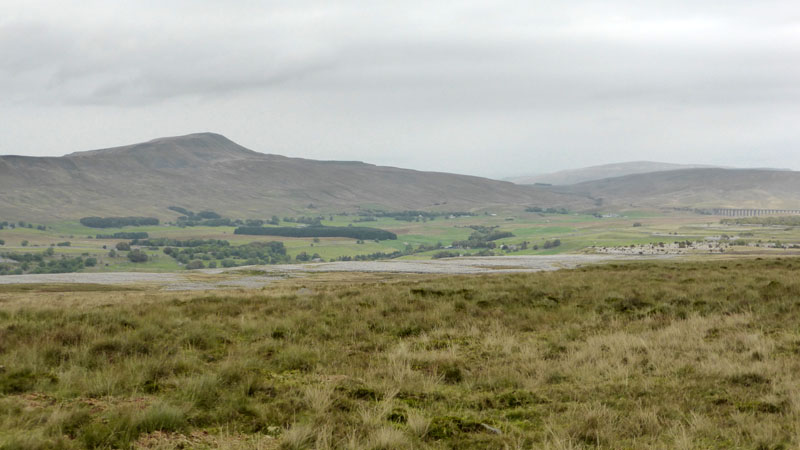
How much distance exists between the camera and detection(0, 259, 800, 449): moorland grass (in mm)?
7641

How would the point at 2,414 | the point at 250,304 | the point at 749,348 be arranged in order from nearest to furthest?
the point at 2,414
the point at 749,348
the point at 250,304

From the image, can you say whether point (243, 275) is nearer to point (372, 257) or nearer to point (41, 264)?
point (372, 257)

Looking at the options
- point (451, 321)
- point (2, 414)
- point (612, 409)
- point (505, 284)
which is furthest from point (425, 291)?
point (2, 414)

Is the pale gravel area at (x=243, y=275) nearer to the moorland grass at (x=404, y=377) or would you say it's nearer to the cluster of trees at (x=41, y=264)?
the moorland grass at (x=404, y=377)

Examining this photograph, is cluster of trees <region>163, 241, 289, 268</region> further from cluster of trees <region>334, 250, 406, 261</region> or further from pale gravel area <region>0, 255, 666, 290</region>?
pale gravel area <region>0, 255, 666, 290</region>

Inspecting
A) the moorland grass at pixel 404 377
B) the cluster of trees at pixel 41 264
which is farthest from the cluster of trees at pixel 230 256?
the moorland grass at pixel 404 377

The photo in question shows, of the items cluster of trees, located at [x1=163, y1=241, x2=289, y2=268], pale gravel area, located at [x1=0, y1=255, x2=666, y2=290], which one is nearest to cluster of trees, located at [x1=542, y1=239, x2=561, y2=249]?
cluster of trees, located at [x1=163, y1=241, x2=289, y2=268]

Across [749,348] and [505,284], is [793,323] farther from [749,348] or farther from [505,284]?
[505,284]

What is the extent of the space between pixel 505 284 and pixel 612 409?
1739cm

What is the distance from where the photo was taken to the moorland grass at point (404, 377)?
7.64m

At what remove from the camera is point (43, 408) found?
8586 mm

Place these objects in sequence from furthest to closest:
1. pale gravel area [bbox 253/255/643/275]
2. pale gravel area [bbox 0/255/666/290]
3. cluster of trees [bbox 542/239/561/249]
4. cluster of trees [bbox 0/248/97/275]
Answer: cluster of trees [bbox 542/239/561/249] < cluster of trees [bbox 0/248/97/275] < pale gravel area [bbox 253/255/643/275] < pale gravel area [bbox 0/255/666/290]

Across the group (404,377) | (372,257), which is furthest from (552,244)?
(404,377)

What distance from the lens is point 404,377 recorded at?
35.0 ft
